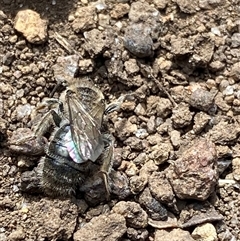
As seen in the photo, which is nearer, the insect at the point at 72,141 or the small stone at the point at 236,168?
the insect at the point at 72,141

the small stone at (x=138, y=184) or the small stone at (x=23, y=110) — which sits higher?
the small stone at (x=23, y=110)

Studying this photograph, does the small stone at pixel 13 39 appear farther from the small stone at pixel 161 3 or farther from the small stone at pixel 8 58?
the small stone at pixel 161 3

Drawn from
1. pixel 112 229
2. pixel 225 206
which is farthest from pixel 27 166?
pixel 225 206

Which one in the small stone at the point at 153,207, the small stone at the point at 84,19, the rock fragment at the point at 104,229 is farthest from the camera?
the small stone at the point at 84,19

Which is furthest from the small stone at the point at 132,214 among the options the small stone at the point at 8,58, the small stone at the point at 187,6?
the small stone at the point at 187,6

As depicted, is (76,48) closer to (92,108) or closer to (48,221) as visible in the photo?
(92,108)

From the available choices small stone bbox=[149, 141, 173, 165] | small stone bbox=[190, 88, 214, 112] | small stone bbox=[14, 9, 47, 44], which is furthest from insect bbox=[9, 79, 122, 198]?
small stone bbox=[190, 88, 214, 112]

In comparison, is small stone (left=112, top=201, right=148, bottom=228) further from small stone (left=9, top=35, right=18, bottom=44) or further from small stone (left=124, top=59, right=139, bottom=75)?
small stone (left=9, top=35, right=18, bottom=44)

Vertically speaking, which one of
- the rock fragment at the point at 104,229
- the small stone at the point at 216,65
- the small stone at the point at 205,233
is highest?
the small stone at the point at 216,65

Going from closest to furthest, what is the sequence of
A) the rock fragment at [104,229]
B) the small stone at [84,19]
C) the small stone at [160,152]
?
1. the rock fragment at [104,229]
2. the small stone at [160,152]
3. the small stone at [84,19]

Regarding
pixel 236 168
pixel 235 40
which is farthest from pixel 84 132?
pixel 235 40

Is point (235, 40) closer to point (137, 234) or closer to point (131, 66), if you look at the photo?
point (131, 66)
